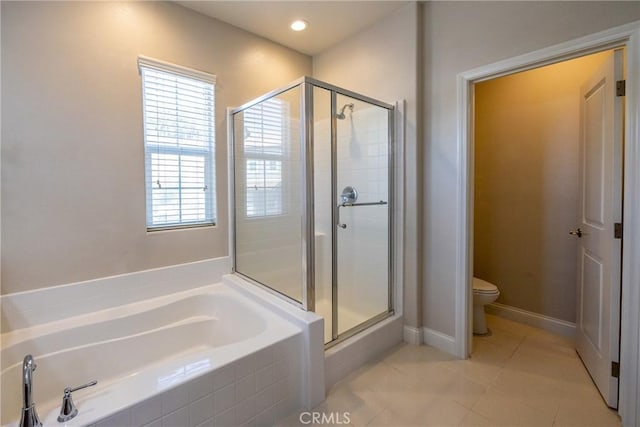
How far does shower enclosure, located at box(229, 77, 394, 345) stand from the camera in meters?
1.89

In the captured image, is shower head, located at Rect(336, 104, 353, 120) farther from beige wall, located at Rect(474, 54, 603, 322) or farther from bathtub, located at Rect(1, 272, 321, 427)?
beige wall, located at Rect(474, 54, 603, 322)

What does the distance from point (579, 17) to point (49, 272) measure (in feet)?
11.3

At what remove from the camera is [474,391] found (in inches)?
70.4

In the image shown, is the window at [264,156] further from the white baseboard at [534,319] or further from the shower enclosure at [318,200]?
the white baseboard at [534,319]

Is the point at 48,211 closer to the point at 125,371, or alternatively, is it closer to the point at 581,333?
the point at 125,371

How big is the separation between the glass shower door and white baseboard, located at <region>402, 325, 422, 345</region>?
217 mm

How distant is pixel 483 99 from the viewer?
290 cm

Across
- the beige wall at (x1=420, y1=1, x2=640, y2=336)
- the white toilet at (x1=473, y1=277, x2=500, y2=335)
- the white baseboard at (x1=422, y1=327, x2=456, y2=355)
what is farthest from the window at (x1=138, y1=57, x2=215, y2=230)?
the white toilet at (x1=473, y1=277, x2=500, y2=335)

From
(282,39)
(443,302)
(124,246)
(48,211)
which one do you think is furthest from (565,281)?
(48,211)

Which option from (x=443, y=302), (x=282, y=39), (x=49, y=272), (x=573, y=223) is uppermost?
(x=282, y=39)

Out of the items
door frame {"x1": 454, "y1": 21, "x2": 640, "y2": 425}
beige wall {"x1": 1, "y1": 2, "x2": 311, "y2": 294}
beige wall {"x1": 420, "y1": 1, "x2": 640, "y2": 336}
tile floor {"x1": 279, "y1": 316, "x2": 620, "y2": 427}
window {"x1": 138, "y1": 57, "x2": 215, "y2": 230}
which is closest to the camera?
door frame {"x1": 454, "y1": 21, "x2": 640, "y2": 425}

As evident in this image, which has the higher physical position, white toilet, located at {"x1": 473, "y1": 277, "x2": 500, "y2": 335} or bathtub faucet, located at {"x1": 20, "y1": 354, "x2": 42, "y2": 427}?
bathtub faucet, located at {"x1": 20, "y1": 354, "x2": 42, "y2": 427}

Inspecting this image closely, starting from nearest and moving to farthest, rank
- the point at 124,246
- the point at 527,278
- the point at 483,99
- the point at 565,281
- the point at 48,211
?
the point at 48,211 < the point at 124,246 < the point at 565,281 < the point at 527,278 < the point at 483,99

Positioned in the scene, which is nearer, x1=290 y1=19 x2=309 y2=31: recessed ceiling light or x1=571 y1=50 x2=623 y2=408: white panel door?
x1=571 y1=50 x2=623 y2=408: white panel door
